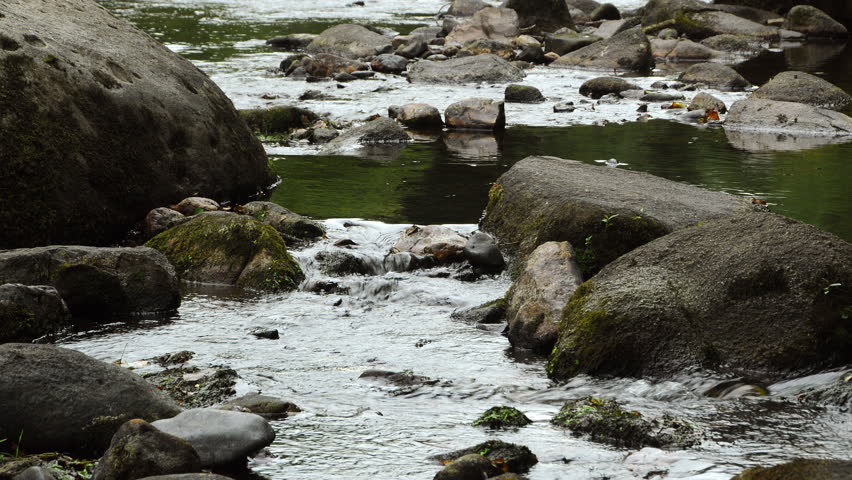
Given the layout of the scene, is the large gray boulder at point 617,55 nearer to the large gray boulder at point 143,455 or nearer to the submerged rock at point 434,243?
the submerged rock at point 434,243

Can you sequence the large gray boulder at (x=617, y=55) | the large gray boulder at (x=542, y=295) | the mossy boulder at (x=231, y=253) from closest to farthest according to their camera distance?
1. the large gray boulder at (x=542, y=295)
2. the mossy boulder at (x=231, y=253)
3. the large gray boulder at (x=617, y=55)

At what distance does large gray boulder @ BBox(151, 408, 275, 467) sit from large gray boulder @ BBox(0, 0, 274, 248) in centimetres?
459

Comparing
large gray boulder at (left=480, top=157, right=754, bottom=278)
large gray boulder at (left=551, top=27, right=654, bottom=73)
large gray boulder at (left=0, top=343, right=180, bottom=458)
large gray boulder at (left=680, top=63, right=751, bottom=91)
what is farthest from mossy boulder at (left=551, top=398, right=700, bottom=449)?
large gray boulder at (left=551, top=27, right=654, bottom=73)

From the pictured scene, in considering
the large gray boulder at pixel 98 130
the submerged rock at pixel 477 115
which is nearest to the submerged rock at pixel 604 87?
the submerged rock at pixel 477 115

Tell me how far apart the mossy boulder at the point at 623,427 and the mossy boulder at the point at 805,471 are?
30.9 inches

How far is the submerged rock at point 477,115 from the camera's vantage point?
1695 centimetres

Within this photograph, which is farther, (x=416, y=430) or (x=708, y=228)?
(x=708, y=228)

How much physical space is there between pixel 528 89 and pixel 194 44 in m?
13.0

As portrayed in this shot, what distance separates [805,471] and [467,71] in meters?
19.5

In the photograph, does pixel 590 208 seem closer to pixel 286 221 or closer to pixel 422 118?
pixel 286 221

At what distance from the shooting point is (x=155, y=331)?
24.6 ft

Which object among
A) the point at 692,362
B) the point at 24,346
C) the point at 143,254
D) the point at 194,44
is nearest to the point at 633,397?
the point at 692,362

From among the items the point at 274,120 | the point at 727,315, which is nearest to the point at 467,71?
the point at 274,120

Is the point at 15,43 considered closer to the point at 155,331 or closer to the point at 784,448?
the point at 155,331
